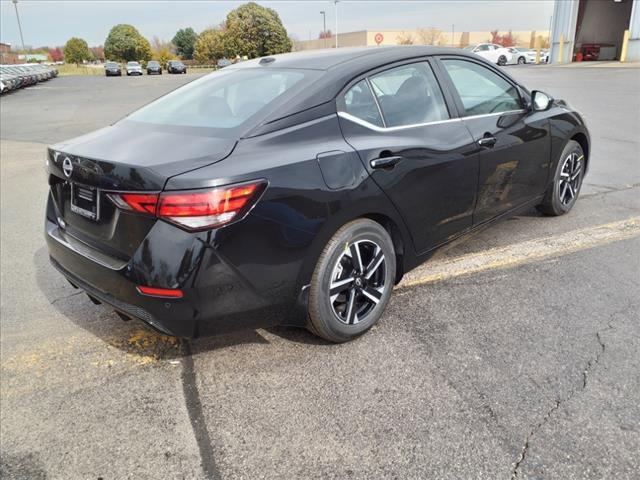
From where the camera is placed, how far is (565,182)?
4945 millimetres

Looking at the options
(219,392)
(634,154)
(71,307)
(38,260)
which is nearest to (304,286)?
(219,392)

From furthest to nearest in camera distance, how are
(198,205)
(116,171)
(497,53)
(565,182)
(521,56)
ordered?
(521,56)
(497,53)
(565,182)
(116,171)
(198,205)

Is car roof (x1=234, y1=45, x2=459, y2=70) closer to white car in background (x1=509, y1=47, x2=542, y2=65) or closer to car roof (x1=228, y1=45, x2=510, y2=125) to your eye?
car roof (x1=228, y1=45, x2=510, y2=125)

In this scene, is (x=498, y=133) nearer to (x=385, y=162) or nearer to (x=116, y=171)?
(x=385, y=162)

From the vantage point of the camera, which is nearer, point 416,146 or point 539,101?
point 416,146

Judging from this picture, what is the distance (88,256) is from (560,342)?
8.60ft

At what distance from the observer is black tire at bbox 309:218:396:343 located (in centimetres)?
279

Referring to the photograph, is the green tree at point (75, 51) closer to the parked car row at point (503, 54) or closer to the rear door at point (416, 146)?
the parked car row at point (503, 54)

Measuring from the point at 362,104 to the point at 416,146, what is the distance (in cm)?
42

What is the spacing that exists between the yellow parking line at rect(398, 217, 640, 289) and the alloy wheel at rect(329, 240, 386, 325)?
679mm

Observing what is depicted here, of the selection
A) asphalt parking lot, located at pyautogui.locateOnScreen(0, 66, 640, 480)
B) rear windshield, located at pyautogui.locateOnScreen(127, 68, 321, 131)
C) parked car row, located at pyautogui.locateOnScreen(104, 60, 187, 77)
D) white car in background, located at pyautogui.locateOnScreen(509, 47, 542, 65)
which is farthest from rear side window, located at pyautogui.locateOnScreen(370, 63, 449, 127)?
parked car row, located at pyautogui.locateOnScreen(104, 60, 187, 77)

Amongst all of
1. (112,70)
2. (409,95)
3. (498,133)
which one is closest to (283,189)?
(409,95)

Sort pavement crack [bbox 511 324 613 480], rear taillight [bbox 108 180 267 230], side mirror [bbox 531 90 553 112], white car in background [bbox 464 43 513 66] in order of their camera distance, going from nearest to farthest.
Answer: pavement crack [bbox 511 324 613 480]
rear taillight [bbox 108 180 267 230]
side mirror [bbox 531 90 553 112]
white car in background [bbox 464 43 513 66]

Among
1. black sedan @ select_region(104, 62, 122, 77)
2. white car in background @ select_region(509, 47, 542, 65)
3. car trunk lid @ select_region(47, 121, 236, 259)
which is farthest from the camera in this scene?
black sedan @ select_region(104, 62, 122, 77)
